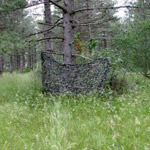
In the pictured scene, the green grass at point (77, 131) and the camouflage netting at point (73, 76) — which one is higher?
the camouflage netting at point (73, 76)

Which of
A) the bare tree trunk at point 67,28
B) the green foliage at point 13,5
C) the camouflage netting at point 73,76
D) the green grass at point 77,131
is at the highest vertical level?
the green foliage at point 13,5

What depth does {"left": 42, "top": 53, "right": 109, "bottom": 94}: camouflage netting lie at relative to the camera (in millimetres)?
4555

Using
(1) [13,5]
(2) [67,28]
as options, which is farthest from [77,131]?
(1) [13,5]

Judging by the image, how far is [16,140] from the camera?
232cm

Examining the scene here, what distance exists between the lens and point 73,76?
4840 mm

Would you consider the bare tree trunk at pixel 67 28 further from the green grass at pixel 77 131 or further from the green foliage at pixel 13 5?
the green grass at pixel 77 131

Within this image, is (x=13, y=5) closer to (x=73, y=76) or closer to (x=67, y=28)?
(x=67, y=28)

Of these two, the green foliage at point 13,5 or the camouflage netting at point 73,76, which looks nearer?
the camouflage netting at point 73,76

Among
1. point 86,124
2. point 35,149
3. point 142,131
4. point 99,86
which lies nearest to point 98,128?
point 86,124

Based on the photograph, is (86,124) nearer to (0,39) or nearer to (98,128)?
(98,128)

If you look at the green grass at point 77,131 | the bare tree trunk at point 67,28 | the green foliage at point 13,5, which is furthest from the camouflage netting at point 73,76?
the green foliage at point 13,5

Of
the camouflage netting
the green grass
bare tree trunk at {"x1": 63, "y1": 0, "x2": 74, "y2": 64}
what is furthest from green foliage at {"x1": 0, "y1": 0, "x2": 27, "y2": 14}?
the green grass

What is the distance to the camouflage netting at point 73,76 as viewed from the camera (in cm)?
455

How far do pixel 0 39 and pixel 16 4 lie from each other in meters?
1.19
